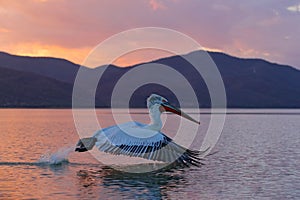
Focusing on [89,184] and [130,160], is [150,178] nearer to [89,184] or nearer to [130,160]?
[89,184]

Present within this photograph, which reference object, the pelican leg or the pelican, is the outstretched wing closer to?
A: the pelican

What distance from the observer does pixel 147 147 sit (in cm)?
1476

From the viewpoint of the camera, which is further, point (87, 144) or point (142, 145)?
point (87, 144)

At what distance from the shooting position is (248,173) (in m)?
18.8

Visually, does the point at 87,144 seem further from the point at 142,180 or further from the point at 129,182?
the point at 142,180

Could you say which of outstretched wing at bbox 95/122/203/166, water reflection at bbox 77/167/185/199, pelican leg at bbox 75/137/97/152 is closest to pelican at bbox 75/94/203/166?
outstretched wing at bbox 95/122/203/166

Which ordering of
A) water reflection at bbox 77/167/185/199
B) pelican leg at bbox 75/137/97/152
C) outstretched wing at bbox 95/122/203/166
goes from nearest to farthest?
water reflection at bbox 77/167/185/199 → outstretched wing at bbox 95/122/203/166 → pelican leg at bbox 75/137/97/152

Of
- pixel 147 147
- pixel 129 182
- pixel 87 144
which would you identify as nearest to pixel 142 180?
pixel 129 182

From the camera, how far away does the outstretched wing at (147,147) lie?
14.7m

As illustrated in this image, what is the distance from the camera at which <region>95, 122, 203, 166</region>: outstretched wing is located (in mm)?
14734

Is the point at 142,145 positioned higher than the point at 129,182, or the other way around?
the point at 142,145

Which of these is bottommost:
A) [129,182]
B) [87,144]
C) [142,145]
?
[129,182]

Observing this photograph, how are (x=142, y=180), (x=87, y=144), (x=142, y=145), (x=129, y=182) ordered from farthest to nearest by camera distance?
1. (x=87, y=144)
2. (x=142, y=180)
3. (x=129, y=182)
4. (x=142, y=145)

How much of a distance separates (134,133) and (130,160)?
6289 mm
